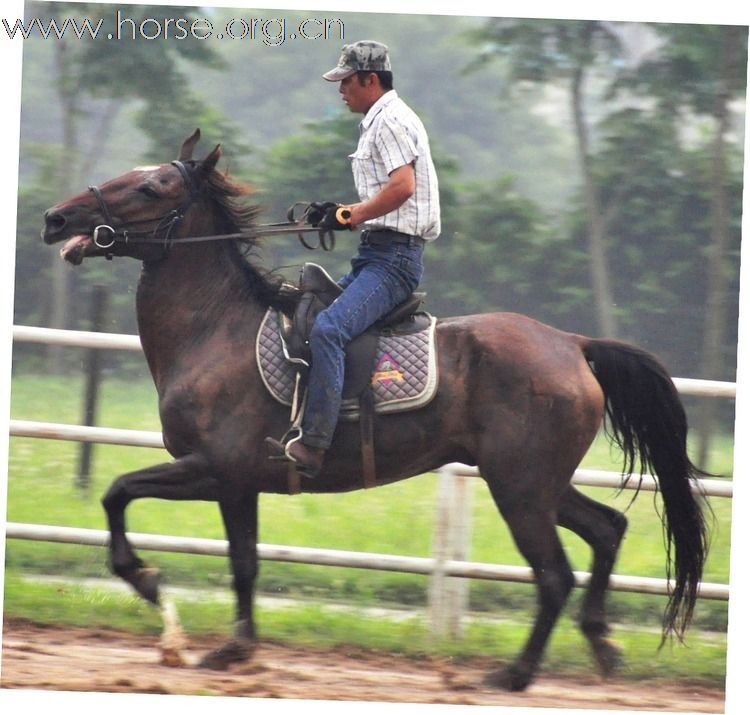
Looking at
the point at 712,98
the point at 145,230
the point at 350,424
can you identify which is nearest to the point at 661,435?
the point at 350,424

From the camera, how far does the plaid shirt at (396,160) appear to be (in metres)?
5.19

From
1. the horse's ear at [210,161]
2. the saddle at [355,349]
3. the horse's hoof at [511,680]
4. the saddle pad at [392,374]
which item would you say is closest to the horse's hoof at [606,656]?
the horse's hoof at [511,680]

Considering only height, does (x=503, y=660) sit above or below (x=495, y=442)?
below

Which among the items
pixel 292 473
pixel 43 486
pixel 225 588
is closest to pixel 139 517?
pixel 43 486

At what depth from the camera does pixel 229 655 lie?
543cm

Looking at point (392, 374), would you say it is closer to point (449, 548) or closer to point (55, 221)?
point (449, 548)

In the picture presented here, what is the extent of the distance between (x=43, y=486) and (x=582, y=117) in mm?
6159

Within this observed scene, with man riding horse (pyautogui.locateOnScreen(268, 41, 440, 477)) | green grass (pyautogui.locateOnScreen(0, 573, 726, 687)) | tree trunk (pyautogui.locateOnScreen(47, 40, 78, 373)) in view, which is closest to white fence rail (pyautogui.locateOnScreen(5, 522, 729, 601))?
green grass (pyautogui.locateOnScreen(0, 573, 726, 687))

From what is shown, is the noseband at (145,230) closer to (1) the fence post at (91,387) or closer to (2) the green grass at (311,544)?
(1) the fence post at (91,387)

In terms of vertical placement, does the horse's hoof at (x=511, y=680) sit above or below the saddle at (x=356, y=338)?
below

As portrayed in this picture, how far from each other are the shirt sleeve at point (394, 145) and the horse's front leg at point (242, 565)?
66.6 inches

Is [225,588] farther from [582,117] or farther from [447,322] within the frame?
[582,117]

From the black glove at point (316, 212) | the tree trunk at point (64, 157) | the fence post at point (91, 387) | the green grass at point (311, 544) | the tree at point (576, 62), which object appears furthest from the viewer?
the tree trunk at point (64, 157)

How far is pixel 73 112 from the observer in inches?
414
